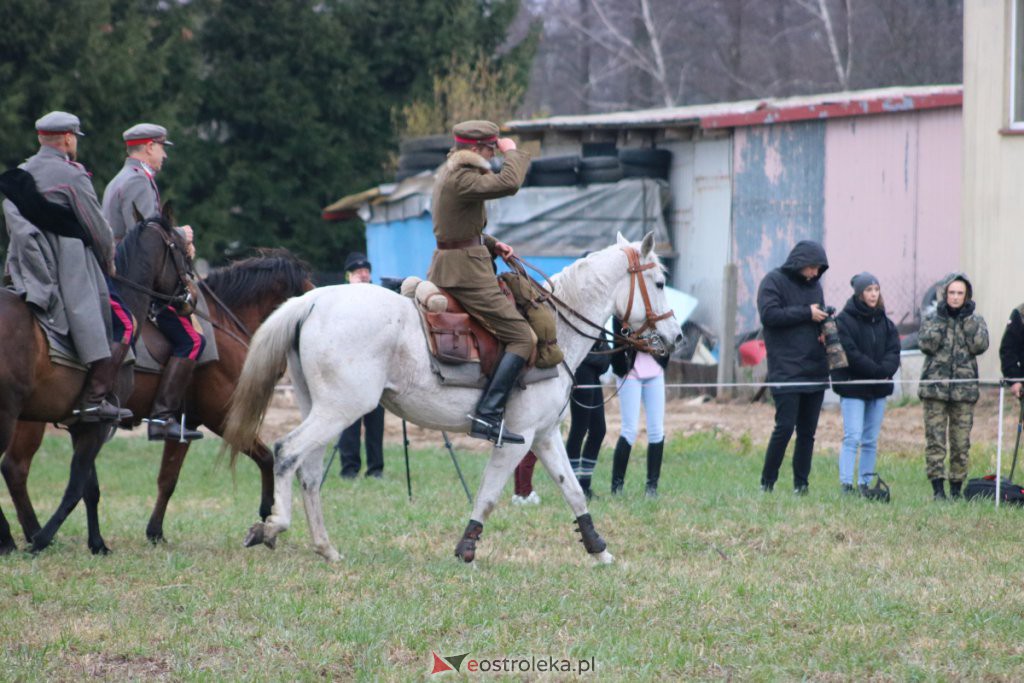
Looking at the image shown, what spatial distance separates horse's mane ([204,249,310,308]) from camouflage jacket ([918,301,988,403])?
5.37m

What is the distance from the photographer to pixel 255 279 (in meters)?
10.3

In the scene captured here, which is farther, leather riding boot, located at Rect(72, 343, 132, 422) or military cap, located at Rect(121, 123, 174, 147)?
military cap, located at Rect(121, 123, 174, 147)

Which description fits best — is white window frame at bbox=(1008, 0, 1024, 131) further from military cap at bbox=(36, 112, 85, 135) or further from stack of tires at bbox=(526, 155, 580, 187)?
military cap at bbox=(36, 112, 85, 135)

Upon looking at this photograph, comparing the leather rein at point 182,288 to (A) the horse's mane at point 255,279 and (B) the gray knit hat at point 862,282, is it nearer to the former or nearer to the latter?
(A) the horse's mane at point 255,279

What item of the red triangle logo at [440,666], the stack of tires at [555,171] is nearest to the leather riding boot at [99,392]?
the red triangle logo at [440,666]

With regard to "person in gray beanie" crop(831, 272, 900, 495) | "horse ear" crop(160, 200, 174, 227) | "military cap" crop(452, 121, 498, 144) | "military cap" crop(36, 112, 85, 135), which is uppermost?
"military cap" crop(36, 112, 85, 135)

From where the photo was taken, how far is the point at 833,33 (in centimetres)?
3694

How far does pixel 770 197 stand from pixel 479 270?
13570 millimetres

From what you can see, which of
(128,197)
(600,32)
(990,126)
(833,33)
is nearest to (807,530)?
(128,197)

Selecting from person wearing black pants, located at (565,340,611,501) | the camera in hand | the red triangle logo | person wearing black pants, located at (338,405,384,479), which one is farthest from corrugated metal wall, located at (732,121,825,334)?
the red triangle logo

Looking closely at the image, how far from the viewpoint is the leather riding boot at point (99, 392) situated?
8219 millimetres

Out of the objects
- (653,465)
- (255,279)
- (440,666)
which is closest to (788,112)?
(653,465)

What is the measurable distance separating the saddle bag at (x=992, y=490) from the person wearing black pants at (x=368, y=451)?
19.2ft

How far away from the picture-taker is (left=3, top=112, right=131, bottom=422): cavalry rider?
7.96 m
